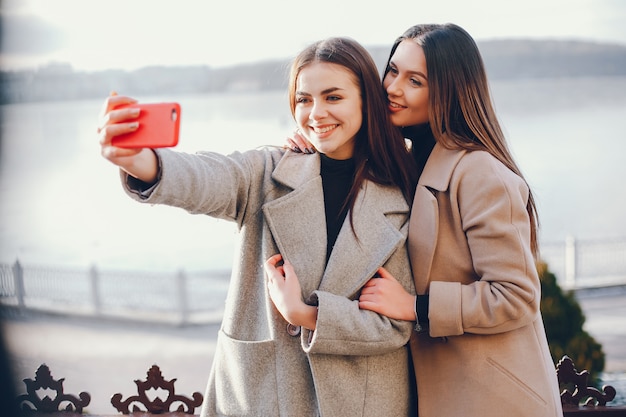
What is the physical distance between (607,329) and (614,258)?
1.81 m

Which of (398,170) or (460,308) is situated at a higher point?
(398,170)

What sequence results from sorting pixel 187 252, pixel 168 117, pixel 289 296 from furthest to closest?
pixel 187 252, pixel 289 296, pixel 168 117

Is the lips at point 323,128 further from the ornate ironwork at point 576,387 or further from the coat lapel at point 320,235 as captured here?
the ornate ironwork at point 576,387

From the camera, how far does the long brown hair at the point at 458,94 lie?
150 cm

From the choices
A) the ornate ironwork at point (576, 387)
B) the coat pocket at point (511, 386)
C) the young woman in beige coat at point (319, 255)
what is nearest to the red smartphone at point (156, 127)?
the young woman in beige coat at point (319, 255)

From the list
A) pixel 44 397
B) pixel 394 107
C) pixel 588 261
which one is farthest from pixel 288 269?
pixel 588 261

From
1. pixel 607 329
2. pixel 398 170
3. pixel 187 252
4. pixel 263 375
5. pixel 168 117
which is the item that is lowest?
pixel 187 252

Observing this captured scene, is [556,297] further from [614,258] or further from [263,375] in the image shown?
[614,258]

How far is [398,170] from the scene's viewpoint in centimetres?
155

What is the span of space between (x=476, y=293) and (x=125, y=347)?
7.44m

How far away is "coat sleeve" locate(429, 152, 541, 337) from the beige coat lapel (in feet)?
0.11

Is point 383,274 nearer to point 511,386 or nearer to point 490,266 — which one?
point 490,266

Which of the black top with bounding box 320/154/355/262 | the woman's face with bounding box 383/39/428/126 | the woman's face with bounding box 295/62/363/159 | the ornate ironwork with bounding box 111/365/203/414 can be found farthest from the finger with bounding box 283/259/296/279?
the ornate ironwork with bounding box 111/365/203/414

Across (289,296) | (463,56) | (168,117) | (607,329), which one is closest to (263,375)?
(289,296)
